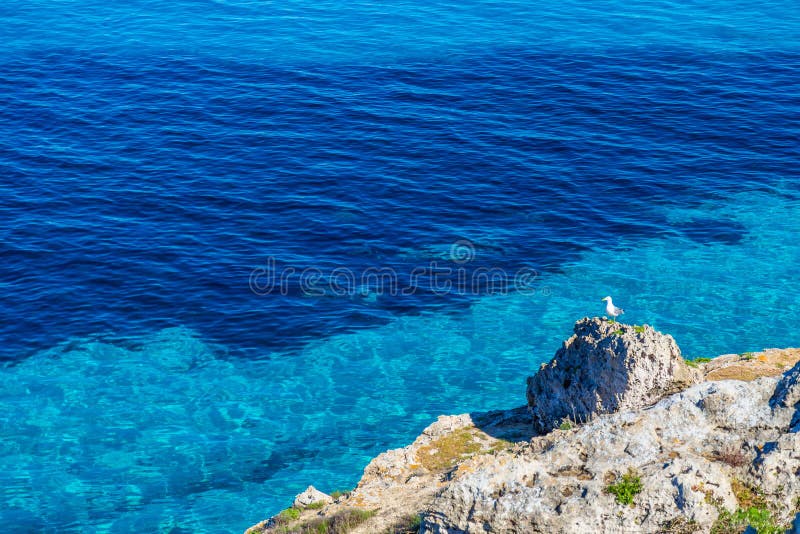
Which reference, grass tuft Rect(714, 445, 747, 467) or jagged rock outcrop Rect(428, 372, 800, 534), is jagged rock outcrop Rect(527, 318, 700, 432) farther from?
grass tuft Rect(714, 445, 747, 467)

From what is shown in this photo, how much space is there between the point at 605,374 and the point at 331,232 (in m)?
28.9

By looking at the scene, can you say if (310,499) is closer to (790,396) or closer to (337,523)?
(337,523)

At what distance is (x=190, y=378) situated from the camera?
37.1 m

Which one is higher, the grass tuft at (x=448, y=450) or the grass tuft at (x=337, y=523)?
the grass tuft at (x=337, y=523)

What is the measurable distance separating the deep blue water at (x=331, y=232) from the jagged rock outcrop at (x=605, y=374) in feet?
33.1

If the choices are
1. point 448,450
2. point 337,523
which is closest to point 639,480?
point 337,523

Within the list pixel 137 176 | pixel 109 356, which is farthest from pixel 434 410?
pixel 137 176

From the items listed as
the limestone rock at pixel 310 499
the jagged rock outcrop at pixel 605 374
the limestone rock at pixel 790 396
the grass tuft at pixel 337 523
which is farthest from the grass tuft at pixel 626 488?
the limestone rock at pixel 310 499

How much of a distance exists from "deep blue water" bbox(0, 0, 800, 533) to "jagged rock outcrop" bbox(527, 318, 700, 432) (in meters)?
10.1

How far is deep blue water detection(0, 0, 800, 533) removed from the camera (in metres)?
33.6

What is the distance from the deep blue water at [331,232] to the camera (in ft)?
110

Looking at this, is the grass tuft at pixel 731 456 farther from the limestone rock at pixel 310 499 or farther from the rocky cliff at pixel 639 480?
the limestone rock at pixel 310 499

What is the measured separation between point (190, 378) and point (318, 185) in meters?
21.0

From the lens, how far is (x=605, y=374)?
22.6 m
